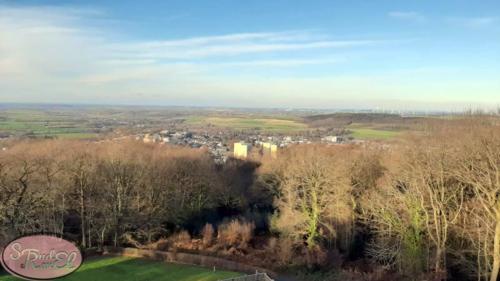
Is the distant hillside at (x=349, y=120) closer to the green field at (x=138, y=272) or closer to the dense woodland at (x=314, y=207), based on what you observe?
the dense woodland at (x=314, y=207)

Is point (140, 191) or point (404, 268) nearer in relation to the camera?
point (404, 268)

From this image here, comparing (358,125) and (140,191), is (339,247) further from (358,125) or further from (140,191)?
(358,125)

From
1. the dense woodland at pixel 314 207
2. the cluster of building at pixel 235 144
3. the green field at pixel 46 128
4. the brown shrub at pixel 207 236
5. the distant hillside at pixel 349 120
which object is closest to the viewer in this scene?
the dense woodland at pixel 314 207

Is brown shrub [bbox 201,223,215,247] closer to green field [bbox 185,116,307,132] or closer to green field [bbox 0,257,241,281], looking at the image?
green field [bbox 0,257,241,281]

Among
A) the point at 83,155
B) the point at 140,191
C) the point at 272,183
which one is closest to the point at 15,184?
the point at 83,155

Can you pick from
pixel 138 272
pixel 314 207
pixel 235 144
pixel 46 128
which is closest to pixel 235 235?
pixel 314 207

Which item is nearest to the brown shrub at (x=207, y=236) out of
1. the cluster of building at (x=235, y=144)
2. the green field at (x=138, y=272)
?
the green field at (x=138, y=272)

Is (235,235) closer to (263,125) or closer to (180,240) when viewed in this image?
(180,240)
